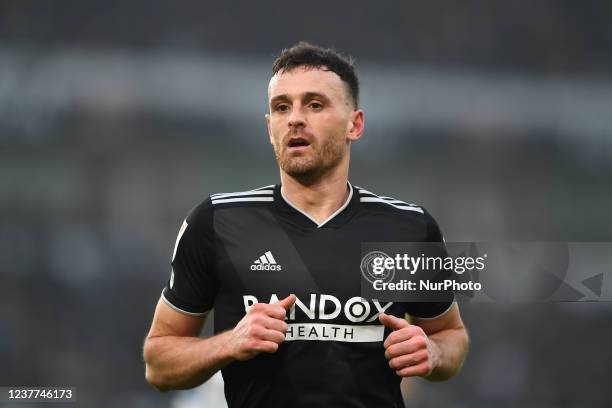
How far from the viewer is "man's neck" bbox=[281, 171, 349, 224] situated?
2.97m

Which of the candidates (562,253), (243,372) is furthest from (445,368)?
(562,253)

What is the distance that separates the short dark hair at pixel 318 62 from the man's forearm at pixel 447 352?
95 cm

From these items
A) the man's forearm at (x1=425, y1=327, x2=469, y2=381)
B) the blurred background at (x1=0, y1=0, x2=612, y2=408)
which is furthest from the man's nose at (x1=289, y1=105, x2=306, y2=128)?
the blurred background at (x1=0, y1=0, x2=612, y2=408)

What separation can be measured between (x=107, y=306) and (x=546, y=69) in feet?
20.6

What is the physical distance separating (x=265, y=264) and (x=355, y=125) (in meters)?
0.67

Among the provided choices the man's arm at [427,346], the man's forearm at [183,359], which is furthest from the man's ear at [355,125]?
the man's forearm at [183,359]

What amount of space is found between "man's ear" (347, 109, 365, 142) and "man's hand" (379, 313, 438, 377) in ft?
2.59

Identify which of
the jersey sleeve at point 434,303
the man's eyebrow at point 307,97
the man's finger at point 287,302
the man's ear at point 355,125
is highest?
the man's eyebrow at point 307,97

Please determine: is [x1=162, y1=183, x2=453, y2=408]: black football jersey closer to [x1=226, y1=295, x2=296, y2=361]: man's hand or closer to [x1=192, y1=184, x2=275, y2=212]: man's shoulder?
[x1=192, y1=184, x2=275, y2=212]: man's shoulder

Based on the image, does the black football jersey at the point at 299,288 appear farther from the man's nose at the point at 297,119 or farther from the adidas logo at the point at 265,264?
the man's nose at the point at 297,119

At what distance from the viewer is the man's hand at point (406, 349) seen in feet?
8.22

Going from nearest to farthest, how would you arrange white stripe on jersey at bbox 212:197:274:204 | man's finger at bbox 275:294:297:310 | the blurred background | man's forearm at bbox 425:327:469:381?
man's finger at bbox 275:294:297:310
man's forearm at bbox 425:327:469:381
white stripe on jersey at bbox 212:197:274:204
the blurred background

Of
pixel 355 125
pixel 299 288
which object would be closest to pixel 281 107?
pixel 355 125

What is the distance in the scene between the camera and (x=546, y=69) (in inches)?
412
